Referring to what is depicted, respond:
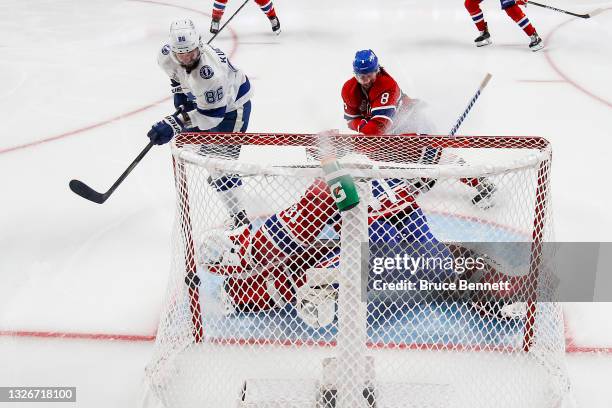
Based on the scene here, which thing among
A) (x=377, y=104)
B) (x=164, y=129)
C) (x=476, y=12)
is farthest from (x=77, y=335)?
(x=476, y=12)

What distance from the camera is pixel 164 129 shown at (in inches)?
89.6

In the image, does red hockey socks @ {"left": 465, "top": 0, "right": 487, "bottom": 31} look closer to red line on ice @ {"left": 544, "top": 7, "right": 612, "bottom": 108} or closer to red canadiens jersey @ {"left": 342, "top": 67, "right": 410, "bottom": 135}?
red line on ice @ {"left": 544, "top": 7, "right": 612, "bottom": 108}

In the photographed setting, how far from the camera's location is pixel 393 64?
4660mm

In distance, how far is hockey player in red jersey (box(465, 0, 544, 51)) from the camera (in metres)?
4.76

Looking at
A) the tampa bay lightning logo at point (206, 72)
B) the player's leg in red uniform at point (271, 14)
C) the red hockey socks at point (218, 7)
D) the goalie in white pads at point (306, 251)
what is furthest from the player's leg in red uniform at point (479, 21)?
the goalie in white pads at point (306, 251)

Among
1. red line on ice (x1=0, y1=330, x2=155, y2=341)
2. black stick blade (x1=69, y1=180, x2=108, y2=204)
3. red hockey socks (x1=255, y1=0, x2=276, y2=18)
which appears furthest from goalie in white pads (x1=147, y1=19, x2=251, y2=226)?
red hockey socks (x1=255, y1=0, x2=276, y2=18)

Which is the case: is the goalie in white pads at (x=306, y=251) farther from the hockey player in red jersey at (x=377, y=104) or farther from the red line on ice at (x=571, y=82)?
the red line on ice at (x=571, y=82)

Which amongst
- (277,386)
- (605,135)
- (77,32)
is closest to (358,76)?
(277,386)

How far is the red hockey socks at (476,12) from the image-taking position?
16.1 ft

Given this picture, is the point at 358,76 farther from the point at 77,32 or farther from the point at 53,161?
the point at 77,32

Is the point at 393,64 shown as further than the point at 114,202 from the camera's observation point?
Yes

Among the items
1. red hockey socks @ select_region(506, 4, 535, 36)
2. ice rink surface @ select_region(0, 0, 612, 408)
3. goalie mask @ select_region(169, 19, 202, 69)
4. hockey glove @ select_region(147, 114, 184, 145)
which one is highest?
goalie mask @ select_region(169, 19, 202, 69)

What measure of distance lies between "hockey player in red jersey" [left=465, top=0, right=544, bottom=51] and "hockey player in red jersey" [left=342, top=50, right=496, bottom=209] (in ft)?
8.35

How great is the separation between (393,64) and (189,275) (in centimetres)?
331
